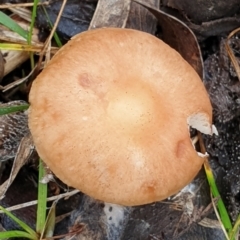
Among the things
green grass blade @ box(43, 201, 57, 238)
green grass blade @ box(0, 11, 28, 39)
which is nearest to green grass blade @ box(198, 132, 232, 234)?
green grass blade @ box(43, 201, 57, 238)

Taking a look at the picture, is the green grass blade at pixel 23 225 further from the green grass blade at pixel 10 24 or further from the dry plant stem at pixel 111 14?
the dry plant stem at pixel 111 14

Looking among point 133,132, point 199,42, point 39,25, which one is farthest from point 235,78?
point 39,25

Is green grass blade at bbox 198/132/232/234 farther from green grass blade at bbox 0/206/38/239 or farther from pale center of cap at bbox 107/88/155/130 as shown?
green grass blade at bbox 0/206/38/239

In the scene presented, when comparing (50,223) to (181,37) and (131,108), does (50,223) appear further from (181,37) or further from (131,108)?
(181,37)

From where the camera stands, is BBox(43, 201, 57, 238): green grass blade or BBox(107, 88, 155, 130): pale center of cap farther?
BBox(43, 201, 57, 238): green grass blade

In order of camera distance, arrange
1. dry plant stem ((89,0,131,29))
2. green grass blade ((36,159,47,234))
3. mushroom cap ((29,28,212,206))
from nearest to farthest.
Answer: mushroom cap ((29,28,212,206)) < green grass blade ((36,159,47,234)) < dry plant stem ((89,0,131,29))

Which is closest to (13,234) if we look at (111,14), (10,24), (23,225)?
(23,225)

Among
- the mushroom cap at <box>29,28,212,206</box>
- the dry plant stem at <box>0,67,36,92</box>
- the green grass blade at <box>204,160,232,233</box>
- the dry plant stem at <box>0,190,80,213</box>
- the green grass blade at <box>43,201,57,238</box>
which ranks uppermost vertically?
the mushroom cap at <box>29,28,212,206</box>

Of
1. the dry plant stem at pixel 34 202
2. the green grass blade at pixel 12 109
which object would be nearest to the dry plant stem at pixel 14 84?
the green grass blade at pixel 12 109
